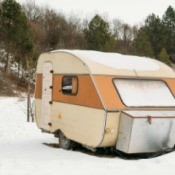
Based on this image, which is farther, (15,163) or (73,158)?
(73,158)

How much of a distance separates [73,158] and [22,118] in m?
9.67

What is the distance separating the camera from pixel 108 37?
43.5m

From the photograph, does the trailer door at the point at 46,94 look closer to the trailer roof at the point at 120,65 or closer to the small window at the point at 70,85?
the small window at the point at 70,85

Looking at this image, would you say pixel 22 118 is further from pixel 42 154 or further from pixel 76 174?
pixel 76 174

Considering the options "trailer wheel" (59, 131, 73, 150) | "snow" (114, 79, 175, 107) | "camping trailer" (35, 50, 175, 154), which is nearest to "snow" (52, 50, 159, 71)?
"camping trailer" (35, 50, 175, 154)

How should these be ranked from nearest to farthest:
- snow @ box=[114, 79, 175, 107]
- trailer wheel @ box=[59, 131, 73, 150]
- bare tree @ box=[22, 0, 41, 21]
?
snow @ box=[114, 79, 175, 107]
trailer wheel @ box=[59, 131, 73, 150]
bare tree @ box=[22, 0, 41, 21]

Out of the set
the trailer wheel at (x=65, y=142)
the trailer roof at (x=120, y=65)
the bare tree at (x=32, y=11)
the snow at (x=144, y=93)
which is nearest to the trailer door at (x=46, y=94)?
the trailer wheel at (x=65, y=142)

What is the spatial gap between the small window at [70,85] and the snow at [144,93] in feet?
3.73

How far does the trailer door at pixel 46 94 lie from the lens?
1133 cm

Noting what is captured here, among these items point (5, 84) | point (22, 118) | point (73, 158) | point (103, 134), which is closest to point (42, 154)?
point (73, 158)

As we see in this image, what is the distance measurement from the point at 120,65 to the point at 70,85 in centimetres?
142

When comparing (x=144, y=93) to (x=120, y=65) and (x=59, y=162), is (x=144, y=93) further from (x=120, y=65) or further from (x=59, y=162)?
(x=59, y=162)

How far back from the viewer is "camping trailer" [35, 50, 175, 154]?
894 centimetres

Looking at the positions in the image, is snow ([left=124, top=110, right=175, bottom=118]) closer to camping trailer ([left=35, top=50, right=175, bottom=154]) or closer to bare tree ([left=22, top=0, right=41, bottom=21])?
camping trailer ([left=35, top=50, right=175, bottom=154])
